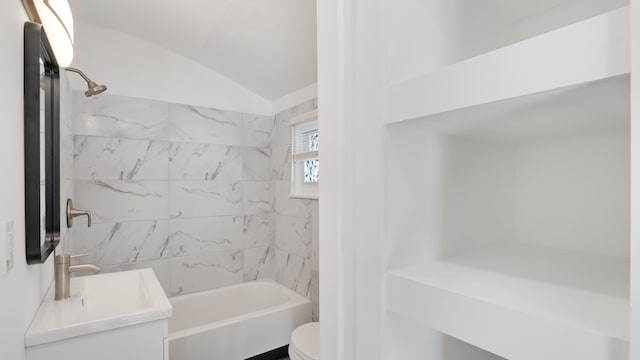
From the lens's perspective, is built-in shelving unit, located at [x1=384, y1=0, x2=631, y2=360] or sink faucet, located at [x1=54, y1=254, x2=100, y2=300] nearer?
built-in shelving unit, located at [x1=384, y1=0, x2=631, y2=360]

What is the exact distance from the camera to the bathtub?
→ 212 centimetres

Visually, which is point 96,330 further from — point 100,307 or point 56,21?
point 56,21

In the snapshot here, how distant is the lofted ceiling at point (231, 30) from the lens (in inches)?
80.1

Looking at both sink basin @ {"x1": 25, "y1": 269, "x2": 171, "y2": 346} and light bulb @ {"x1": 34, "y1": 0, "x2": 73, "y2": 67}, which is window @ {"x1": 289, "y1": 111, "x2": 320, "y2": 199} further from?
light bulb @ {"x1": 34, "y1": 0, "x2": 73, "y2": 67}

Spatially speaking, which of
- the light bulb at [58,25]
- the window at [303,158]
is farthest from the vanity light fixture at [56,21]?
the window at [303,158]

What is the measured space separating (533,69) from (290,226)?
2.65m

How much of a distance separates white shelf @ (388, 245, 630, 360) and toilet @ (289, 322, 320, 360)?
1.45 m

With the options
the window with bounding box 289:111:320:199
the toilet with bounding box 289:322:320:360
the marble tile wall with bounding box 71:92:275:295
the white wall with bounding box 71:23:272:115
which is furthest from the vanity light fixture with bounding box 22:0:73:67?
the toilet with bounding box 289:322:320:360

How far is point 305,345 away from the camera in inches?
73.7

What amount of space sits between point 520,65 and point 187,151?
2764mm

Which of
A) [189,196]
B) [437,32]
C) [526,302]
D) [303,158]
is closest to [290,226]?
[303,158]

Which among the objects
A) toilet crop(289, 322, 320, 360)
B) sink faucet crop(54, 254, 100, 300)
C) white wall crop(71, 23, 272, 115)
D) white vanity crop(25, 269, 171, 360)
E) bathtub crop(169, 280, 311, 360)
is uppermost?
white wall crop(71, 23, 272, 115)

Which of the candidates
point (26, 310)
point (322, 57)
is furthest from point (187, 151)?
point (322, 57)

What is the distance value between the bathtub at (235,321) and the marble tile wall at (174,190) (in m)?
0.13
